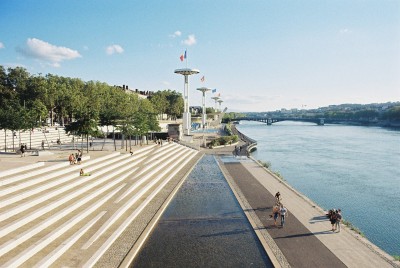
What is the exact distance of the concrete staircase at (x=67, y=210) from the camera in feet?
46.5

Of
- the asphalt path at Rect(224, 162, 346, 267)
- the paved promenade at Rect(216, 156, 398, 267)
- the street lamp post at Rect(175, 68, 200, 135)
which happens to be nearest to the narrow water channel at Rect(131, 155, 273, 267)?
the paved promenade at Rect(216, 156, 398, 267)

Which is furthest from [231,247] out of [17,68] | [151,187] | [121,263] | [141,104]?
[141,104]

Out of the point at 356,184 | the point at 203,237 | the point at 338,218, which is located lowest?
the point at 356,184

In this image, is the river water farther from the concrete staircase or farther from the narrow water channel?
the concrete staircase

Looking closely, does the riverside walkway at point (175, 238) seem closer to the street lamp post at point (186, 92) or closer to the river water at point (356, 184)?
the river water at point (356, 184)

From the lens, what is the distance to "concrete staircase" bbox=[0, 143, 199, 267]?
1416 cm

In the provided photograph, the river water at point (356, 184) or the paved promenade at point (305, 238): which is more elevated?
the paved promenade at point (305, 238)

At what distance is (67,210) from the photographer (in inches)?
729

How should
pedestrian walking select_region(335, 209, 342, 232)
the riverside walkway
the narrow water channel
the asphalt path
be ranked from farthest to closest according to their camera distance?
pedestrian walking select_region(335, 209, 342, 232), the narrow water channel, the asphalt path, the riverside walkway

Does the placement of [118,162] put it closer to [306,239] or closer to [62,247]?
[62,247]

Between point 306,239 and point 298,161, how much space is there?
41566 mm

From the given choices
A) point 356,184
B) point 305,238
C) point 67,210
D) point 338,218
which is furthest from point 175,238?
point 356,184

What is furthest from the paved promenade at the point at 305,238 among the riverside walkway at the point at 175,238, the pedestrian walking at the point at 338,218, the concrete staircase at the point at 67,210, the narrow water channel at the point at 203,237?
the concrete staircase at the point at 67,210

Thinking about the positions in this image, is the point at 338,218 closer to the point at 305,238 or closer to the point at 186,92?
the point at 305,238
